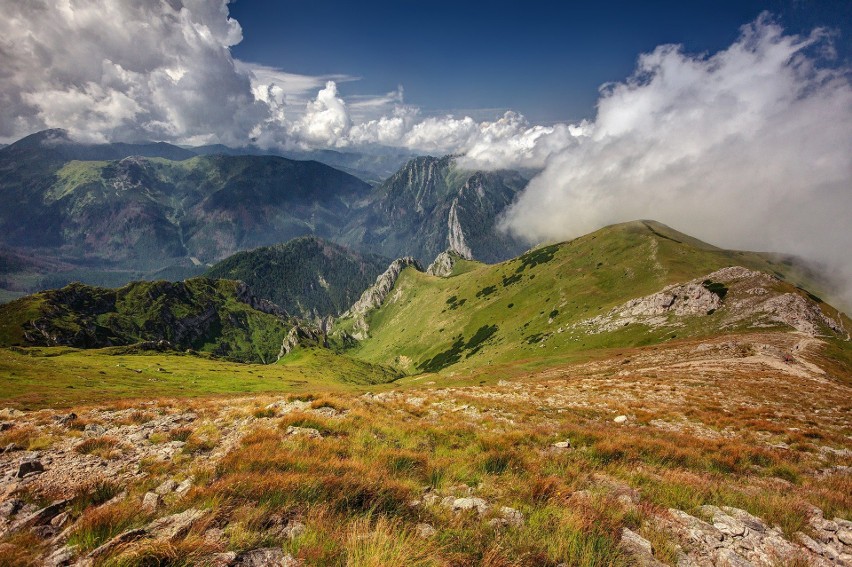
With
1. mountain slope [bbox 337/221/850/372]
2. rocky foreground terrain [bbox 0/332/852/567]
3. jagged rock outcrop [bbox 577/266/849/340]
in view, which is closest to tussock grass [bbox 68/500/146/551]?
rocky foreground terrain [bbox 0/332/852/567]

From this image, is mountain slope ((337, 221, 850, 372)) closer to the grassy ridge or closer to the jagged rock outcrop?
the jagged rock outcrop

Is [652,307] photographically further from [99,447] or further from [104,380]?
[104,380]

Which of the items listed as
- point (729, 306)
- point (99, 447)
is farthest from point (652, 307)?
point (99, 447)

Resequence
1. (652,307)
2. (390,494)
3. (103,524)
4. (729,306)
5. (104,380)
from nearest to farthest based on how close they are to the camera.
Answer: (103,524) → (390,494) → (104,380) → (729,306) → (652,307)

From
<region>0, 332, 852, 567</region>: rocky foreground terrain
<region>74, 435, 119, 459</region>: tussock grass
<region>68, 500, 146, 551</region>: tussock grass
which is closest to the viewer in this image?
<region>68, 500, 146, 551</region>: tussock grass

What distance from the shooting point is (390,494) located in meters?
7.35

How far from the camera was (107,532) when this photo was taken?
215 inches

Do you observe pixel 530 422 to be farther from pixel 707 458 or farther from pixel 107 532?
pixel 107 532

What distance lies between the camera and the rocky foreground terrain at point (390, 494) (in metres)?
5.37

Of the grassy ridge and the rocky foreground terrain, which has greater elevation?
the rocky foreground terrain

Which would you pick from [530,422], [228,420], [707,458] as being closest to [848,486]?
[707,458]

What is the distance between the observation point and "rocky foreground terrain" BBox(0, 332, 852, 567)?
211 inches

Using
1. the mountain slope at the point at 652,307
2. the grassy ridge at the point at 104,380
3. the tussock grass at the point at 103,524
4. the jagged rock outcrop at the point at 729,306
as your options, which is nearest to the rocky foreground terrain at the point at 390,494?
the tussock grass at the point at 103,524

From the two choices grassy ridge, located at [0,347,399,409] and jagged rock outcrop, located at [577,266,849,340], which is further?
jagged rock outcrop, located at [577,266,849,340]
